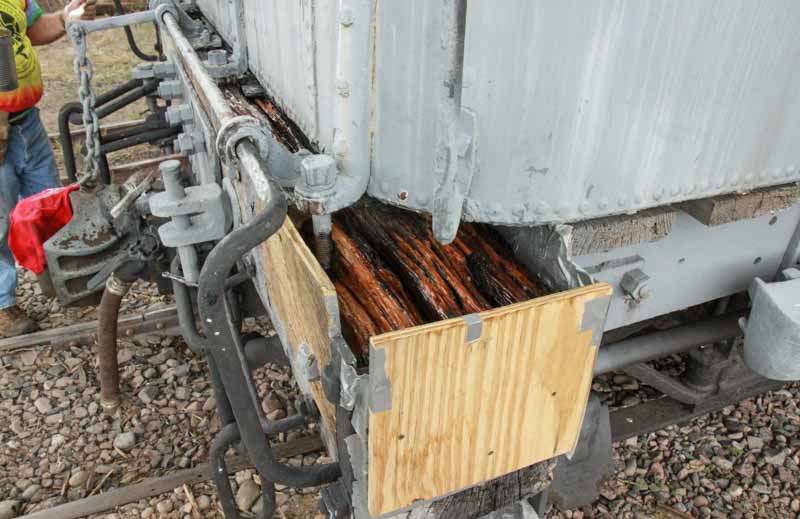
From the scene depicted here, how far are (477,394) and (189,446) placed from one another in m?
2.35

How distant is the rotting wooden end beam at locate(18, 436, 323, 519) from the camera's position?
2914mm

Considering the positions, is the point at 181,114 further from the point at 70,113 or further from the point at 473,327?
the point at 473,327

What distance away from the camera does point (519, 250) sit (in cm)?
197

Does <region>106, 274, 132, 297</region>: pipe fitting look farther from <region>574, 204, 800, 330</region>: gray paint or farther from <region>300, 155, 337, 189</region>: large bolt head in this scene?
<region>574, 204, 800, 330</region>: gray paint

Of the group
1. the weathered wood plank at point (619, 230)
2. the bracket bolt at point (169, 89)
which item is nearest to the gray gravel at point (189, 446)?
the weathered wood plank at point (619, 230)

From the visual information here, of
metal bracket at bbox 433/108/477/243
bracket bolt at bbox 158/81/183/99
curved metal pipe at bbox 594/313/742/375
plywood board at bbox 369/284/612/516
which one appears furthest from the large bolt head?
bracket bolt at bbox 158/81/183/99

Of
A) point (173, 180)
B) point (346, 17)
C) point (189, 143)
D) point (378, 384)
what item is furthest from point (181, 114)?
point (378, 384)

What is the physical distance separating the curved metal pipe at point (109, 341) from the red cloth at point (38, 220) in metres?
0.52

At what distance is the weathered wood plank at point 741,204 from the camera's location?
7.06 ft

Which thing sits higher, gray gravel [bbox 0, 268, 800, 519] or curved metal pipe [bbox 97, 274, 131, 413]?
curved metal pipe [bbox 97, 274, 131, 413]

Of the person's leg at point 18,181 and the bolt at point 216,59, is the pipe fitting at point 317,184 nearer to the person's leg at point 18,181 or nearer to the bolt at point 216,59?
the bolt at point 216,59

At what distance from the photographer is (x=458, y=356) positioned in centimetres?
141

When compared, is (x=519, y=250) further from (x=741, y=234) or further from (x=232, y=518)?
(x=232, y=518)

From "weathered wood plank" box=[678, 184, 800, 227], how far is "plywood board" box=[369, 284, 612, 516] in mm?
862
